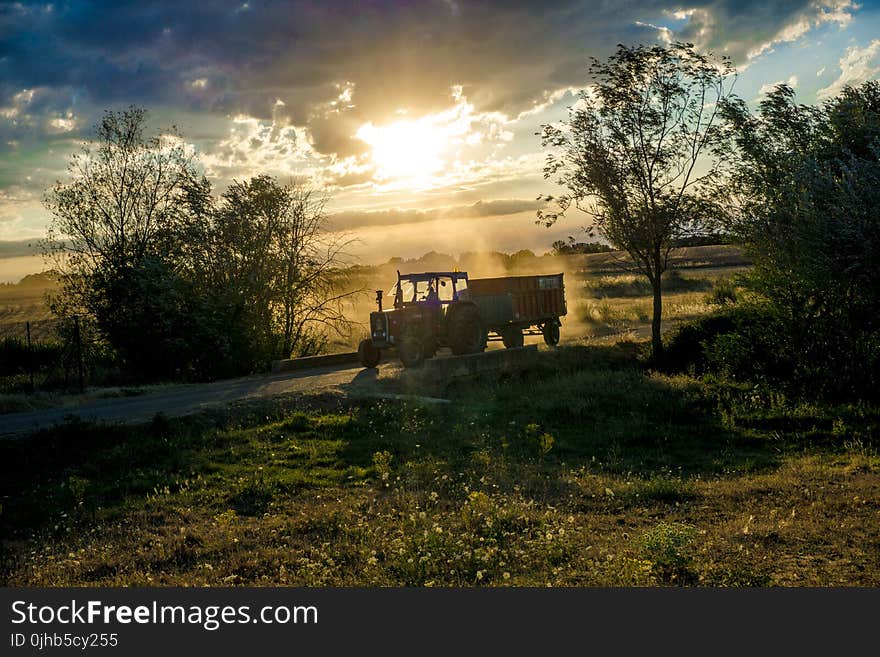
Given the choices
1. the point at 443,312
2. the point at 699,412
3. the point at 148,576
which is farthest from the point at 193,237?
the point at 148,576

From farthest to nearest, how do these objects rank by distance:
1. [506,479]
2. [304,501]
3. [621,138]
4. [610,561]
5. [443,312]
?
1. [621,138]
2. [443,312]
3. [506,479]
4. [304,501]
5. [610,561]

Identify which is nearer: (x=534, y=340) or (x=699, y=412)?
(x=699, y=412)

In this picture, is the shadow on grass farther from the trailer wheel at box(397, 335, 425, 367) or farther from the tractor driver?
the tractor driver

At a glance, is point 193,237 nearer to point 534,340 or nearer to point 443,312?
point 443,312

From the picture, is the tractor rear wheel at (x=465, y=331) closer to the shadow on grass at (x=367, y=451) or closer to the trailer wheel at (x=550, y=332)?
the shadow on grass at (x=367, y=451)

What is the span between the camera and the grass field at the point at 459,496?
24.3 feet

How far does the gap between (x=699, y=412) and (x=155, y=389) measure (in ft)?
44.7

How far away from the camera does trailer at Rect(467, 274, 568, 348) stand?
84.3 ft

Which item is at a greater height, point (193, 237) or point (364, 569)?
point (193, 237)

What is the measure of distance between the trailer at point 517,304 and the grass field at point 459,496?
26.9ft

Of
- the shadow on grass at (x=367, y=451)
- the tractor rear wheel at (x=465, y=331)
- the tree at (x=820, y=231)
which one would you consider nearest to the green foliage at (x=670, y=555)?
the shadow on grass at (x=367, y=451)

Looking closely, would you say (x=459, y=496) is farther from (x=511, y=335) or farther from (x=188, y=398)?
(x=511, y=335)

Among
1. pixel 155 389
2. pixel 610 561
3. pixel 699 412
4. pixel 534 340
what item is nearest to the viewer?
pixel 610 561

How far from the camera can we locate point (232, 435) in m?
14.0
